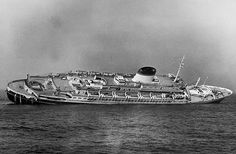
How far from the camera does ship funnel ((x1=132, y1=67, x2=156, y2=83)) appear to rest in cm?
16588

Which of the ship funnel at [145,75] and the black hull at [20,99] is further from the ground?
the ship funnel at [145,75]

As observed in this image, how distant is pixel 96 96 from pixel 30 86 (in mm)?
22843

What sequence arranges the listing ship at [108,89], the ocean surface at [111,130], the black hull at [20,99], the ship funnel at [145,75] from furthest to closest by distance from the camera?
the ship funnel at [145,75]
the listing ship at [108,89]
the black hull at [20,99]
the ocean surface at [111,130]

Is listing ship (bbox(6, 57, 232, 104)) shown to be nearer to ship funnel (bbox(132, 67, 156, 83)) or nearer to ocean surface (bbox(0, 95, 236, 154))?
ship funnel (bbox(132, 67, 156, 83))

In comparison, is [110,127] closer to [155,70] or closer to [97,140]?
[97,140]

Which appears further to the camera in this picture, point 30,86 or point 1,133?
point 30,86

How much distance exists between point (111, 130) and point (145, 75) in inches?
2929

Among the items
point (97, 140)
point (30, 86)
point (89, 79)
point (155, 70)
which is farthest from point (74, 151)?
point (155, 70)

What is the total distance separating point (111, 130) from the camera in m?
93.7

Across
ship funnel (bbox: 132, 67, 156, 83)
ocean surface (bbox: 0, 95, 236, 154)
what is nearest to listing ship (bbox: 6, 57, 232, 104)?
ship funnel (bbox: 132, 67, 156, 83)

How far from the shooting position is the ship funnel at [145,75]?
166 metres

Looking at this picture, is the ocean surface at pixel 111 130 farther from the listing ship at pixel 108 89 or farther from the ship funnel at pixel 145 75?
the ship funnel at pixel 145 75

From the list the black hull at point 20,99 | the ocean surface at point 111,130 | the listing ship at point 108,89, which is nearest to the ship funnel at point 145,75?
the listing ship at point 108,89

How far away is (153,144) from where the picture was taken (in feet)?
266
